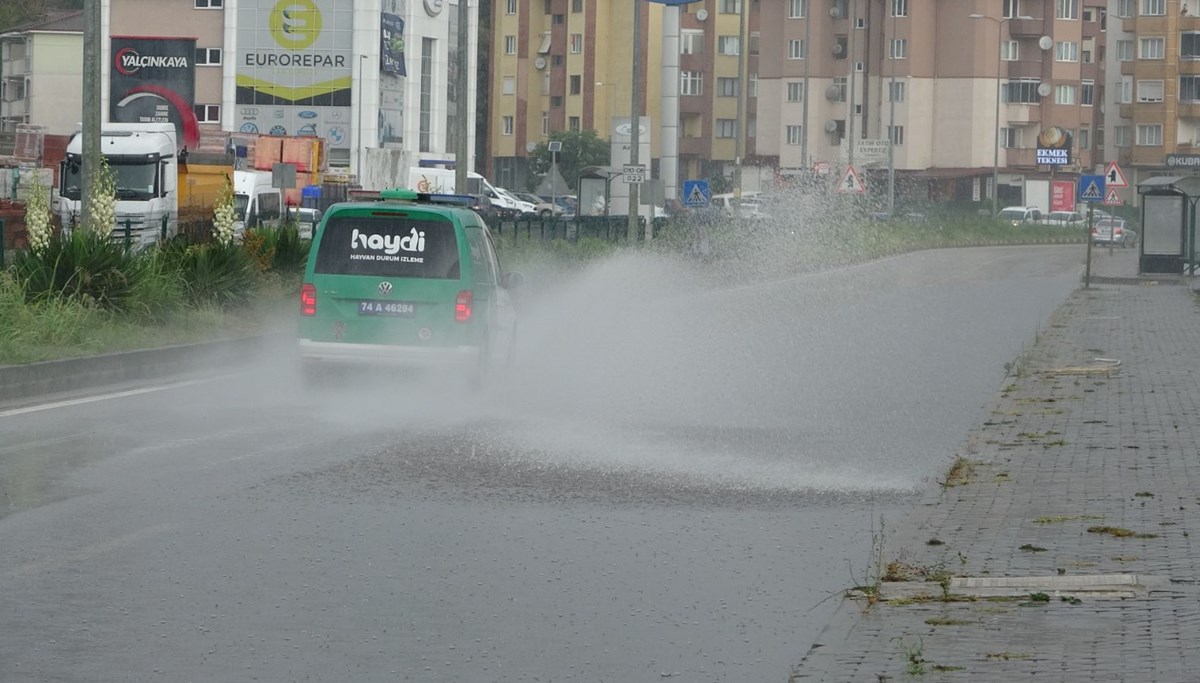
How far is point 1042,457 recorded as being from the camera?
13.1 meters

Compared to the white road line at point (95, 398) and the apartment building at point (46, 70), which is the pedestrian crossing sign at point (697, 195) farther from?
the apartment building at point (46, 70)

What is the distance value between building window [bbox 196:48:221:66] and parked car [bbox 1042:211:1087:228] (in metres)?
42.1

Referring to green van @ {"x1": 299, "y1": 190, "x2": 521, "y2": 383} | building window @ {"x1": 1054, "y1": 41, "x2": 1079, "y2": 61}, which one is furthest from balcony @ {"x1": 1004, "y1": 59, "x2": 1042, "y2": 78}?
green van @ {"x1": 299, "y1": 190, "x2": 521, "y2": 383}

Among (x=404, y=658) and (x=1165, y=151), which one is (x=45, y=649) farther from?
(x=1165, y=151)

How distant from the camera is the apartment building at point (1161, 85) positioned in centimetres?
11838

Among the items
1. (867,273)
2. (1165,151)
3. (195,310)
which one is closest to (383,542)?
(195,310)

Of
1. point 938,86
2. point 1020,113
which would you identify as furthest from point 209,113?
point 1020,113

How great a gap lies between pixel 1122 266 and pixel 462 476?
51050 mm

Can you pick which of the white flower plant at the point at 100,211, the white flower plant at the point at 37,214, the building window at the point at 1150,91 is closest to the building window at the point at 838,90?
the building window at the point at 1150,91

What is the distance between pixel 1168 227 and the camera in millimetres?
51344

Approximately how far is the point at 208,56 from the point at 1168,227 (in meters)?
60.5

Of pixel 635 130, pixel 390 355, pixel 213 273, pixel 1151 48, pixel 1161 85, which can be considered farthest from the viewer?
pixel 1151 48

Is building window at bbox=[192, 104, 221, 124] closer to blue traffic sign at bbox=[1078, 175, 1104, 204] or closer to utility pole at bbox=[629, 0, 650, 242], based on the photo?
utility pole at bbox=[629, 0, 650, 242]

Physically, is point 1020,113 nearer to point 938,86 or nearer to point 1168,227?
point 938,86
